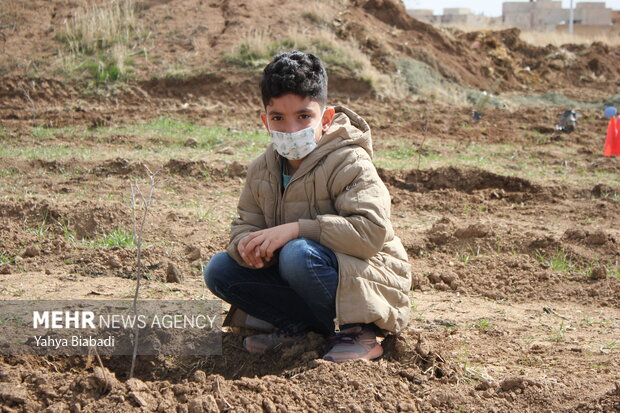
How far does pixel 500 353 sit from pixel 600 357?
45cm

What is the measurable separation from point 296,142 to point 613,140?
708cm

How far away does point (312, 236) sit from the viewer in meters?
2.85

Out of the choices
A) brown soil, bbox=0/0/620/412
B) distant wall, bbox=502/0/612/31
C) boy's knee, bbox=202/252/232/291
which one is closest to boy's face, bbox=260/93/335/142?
boy's knee, bbox=202/252/232/291

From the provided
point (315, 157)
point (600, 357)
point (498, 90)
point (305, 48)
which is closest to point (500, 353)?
point (600, 357)

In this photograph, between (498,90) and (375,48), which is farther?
(498,90)

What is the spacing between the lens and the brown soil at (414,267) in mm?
2639

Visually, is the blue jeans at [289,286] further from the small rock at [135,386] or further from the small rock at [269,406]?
the small rock at [135,386]

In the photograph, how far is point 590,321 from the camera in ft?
13.0

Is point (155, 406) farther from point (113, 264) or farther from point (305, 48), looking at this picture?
point (305, 48)

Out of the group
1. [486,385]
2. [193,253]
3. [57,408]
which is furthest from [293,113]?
[193,253]

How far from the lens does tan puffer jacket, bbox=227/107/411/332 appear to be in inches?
111

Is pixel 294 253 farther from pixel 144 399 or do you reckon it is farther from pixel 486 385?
pixel 486 385

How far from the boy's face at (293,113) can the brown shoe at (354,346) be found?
0.84 meters

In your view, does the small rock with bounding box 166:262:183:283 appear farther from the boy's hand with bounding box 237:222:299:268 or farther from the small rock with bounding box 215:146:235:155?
the small rock with bounding box 215:146:235:155
